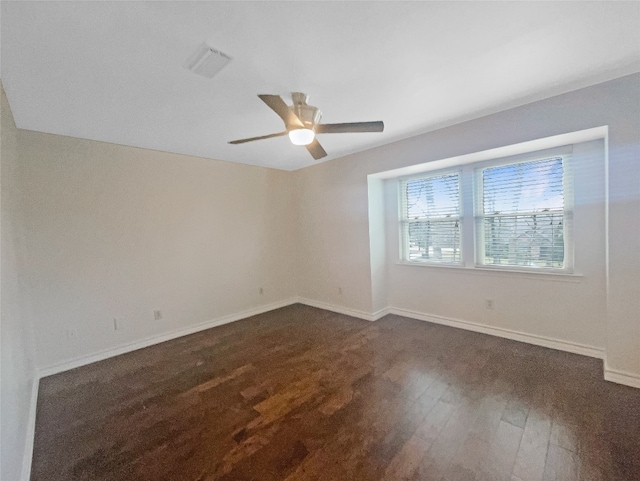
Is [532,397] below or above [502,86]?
below

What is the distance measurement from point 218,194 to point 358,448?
370 centimetres

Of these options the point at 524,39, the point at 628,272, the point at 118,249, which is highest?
the point at 524,39

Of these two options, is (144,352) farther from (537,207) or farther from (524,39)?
(537,207)

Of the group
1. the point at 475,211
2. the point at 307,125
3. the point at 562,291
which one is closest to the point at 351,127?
the point at 307,125

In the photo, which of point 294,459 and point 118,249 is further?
point 118,249

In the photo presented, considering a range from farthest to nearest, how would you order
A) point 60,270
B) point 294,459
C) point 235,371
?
point 60,270 < point 235,371 < point 294,459

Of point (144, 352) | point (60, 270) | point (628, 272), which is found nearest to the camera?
point (628, 272)

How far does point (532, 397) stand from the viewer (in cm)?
206

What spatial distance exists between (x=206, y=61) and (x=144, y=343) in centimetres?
336

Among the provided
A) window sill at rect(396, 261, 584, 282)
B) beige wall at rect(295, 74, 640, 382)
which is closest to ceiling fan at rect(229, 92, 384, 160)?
beige wall at rect(295, 74, 640, 382)

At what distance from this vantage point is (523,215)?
304 cm

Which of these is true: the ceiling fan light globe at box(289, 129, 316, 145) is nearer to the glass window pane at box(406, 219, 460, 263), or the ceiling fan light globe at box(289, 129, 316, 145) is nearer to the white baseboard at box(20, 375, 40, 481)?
the glass window pane at box(406, 219, 460, 263)

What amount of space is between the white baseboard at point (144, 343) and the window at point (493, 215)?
2729 millimetres

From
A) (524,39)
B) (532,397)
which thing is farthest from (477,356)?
(524,39)
